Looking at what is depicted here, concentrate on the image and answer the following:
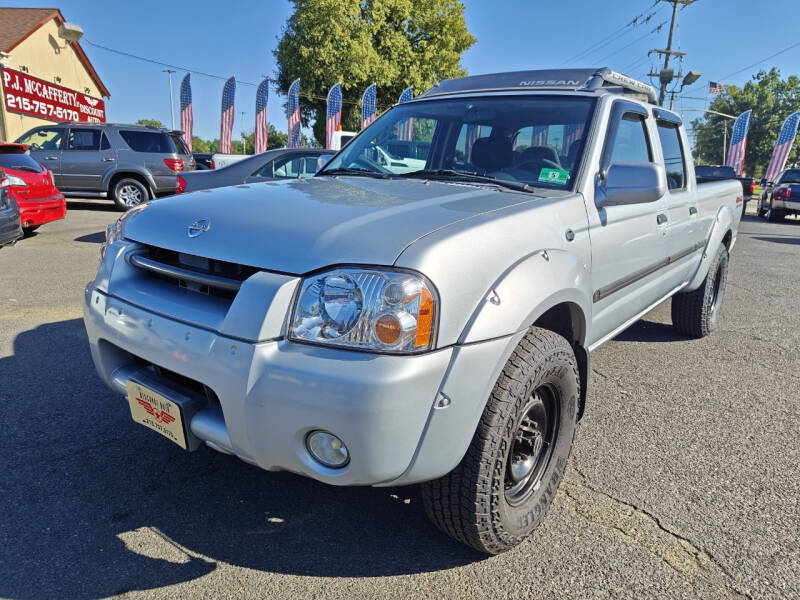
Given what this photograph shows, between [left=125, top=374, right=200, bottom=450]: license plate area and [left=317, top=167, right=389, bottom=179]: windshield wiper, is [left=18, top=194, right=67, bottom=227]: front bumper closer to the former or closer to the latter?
[left=317, top=167, right=389, bottom=179]: windshield wiper

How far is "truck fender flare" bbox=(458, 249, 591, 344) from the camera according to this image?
181cm

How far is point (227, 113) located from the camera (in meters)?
23.8

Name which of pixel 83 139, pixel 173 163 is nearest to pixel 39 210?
pixel 173 163

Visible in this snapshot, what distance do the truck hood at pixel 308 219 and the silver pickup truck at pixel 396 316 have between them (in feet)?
0.03

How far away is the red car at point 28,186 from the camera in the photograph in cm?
792

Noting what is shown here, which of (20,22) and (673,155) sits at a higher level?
(20,22)

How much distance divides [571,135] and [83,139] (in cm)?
1226

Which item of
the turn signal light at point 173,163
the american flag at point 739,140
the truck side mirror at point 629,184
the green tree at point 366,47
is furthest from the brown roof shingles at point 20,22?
the american flag at point 739,140

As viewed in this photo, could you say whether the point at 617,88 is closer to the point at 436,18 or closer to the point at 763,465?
the point at 763,465

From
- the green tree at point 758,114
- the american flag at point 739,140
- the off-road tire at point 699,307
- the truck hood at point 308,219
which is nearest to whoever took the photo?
the truck hood at point 308,219

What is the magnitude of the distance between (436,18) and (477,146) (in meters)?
33.6

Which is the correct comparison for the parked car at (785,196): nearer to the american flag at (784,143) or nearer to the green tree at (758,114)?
the american flag at (784,143)

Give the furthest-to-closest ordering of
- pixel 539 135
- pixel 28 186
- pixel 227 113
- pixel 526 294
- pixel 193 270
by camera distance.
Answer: pixel 227 113, pixel 28 186, pixel 539 135, pixel 193 270, pixel 526 294

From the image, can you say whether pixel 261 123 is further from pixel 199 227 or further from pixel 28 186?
pixel 199 227
